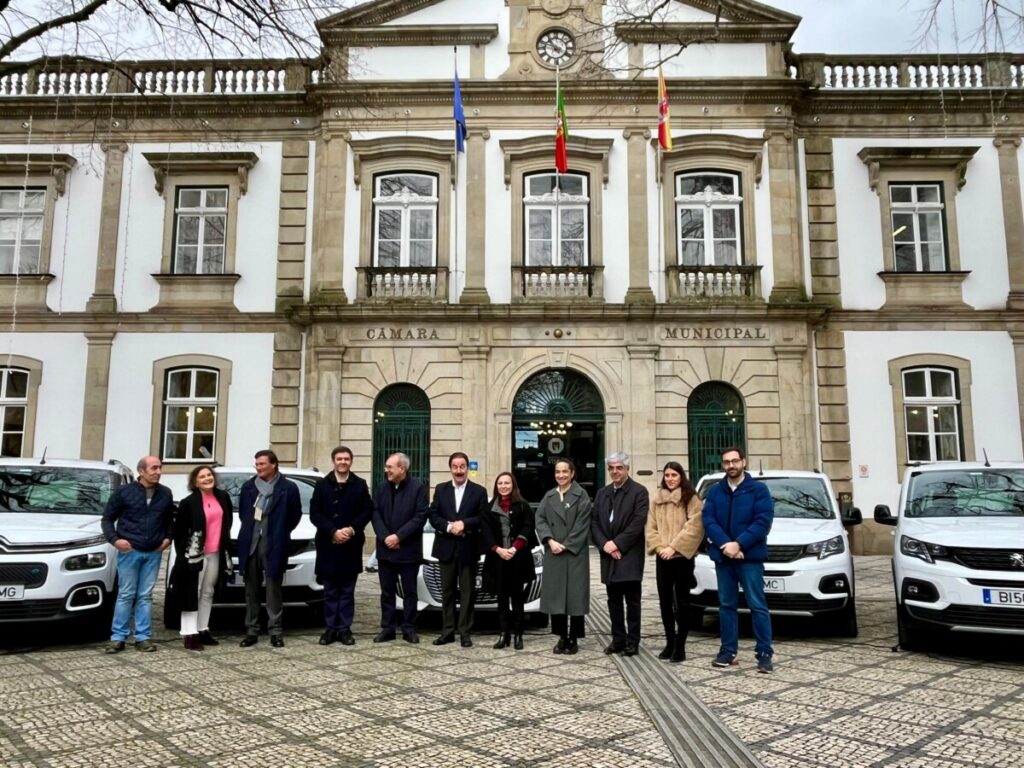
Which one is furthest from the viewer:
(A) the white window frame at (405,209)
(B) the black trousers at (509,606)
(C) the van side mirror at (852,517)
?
(A) the white window frame at (405,209)

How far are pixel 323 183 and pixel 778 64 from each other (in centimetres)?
1024

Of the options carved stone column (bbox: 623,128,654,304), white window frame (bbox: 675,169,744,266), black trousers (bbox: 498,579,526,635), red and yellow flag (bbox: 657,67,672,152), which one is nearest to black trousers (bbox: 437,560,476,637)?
black trousers (bbox: 498,579,526,635)

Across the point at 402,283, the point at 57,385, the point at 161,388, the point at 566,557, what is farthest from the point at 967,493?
the point at 57,385

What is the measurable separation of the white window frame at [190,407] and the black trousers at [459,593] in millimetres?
10463

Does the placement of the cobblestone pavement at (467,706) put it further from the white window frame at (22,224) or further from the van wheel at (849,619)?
the white window frame at (22,224)

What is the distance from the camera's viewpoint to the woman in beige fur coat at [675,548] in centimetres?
691

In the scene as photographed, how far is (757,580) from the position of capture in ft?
21.9

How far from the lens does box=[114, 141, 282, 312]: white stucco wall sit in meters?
17.1

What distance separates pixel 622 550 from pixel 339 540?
2.70 metres

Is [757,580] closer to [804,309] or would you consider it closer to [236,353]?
[804,309]

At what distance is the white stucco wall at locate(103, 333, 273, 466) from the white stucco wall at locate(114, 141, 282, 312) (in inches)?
32.9

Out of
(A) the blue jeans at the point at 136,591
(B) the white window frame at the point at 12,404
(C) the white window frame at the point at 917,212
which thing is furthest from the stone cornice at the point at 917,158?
(B) the white window frame at the point at 12,404

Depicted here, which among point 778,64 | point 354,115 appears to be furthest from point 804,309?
point 354,115

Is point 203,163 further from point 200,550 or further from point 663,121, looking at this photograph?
point 200,550
